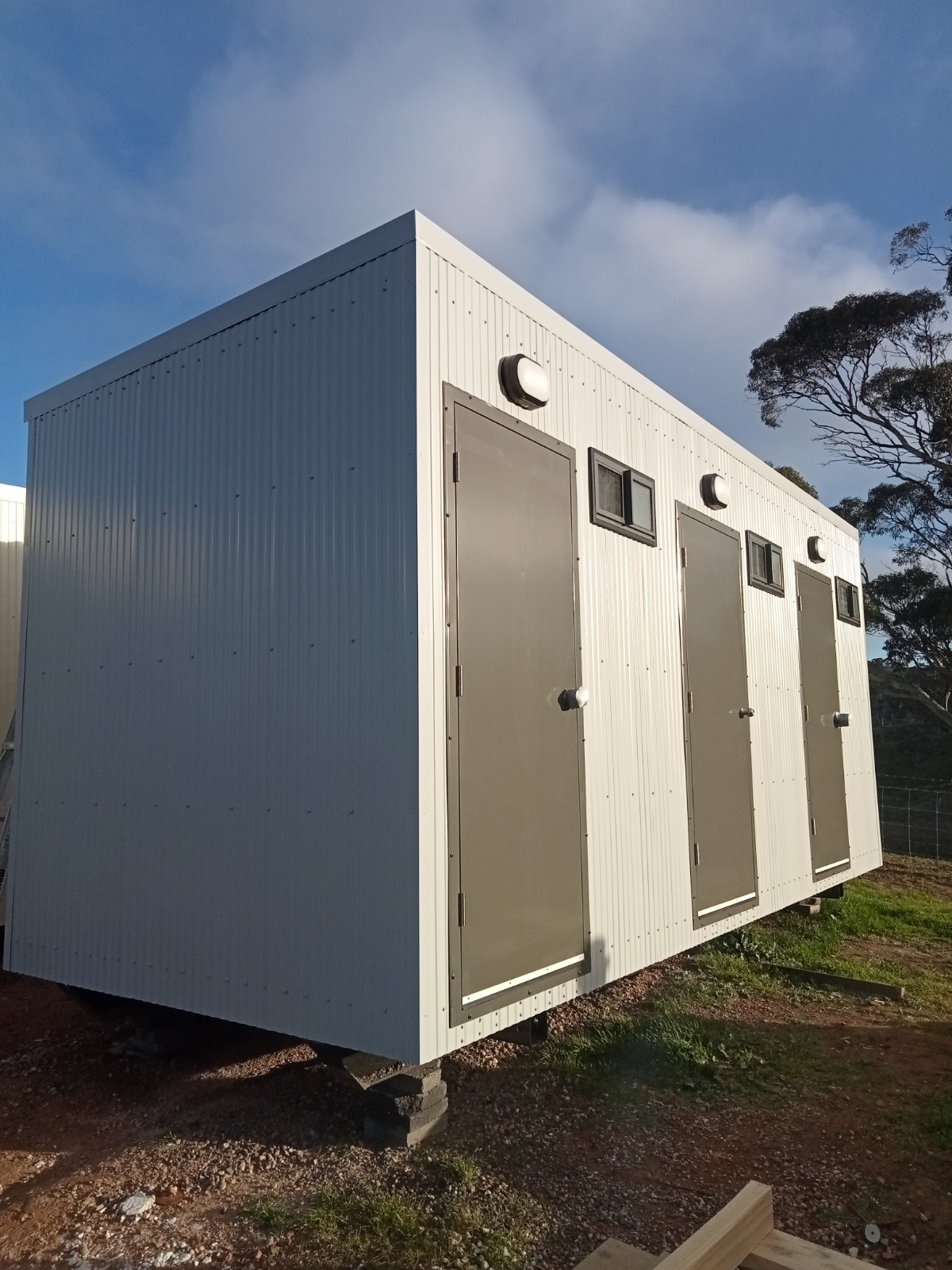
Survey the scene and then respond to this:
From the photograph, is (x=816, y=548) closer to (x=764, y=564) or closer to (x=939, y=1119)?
(x=764, y=564)

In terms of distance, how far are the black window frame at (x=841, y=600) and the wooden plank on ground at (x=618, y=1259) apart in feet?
20.9

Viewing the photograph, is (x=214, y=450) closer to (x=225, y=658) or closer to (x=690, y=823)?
(x=225, y=658)

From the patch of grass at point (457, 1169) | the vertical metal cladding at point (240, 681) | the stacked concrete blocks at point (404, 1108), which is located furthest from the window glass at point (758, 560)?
the patch of grass at point (457, 1169)

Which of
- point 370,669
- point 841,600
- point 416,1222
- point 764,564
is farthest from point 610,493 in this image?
point 841,600

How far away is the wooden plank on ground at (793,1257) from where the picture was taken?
2291 mm

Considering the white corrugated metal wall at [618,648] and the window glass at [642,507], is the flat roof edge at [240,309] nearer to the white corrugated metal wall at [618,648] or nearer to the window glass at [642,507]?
the white corrugated metal wall at [618,648]

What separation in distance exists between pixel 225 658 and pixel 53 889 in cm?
166

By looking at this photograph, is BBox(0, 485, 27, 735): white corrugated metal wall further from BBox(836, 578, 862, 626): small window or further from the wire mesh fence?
the wire mesh fence

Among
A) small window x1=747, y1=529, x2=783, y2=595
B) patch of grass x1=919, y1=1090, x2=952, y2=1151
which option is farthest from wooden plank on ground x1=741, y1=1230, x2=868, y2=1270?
small window x1=747, y1=529, x2=783, y2=595

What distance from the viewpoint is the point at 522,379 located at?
12.8 feet

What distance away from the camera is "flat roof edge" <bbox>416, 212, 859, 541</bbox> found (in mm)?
3633

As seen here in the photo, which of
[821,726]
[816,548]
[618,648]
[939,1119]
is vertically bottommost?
[939,1119]

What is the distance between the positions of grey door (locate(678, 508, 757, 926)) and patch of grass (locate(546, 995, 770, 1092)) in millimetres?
556

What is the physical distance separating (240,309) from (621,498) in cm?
199
